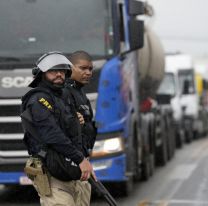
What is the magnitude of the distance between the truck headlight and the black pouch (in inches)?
168

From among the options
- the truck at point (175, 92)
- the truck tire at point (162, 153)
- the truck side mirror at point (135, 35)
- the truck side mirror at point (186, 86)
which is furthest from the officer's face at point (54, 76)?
the truck side mirror at point (186, 86)

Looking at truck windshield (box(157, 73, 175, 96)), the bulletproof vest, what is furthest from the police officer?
truck windshield (box(157, 73, 175, 96))

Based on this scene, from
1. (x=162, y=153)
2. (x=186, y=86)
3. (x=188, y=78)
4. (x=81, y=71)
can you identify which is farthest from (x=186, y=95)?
(x=81, y=71)

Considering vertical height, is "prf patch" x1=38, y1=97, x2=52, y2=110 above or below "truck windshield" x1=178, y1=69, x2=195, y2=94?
above

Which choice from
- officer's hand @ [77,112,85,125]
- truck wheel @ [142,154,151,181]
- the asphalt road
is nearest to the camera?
officer's hand @ [77,112,85,125]

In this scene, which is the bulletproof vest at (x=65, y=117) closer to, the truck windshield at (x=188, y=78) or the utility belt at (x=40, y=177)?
the utility belt at (x=40, y=177)

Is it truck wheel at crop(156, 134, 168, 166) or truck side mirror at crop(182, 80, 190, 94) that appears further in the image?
truck side mirror at crop(182, 80, 190, 94)

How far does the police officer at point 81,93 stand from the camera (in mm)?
5949

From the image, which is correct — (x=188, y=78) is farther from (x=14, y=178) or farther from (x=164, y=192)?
(x=14, y=178)

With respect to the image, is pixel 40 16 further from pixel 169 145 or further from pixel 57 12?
pixel 169 145

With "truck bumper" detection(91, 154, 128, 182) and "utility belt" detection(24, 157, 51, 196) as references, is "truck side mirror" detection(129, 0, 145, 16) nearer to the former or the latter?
"truck bumper" detection(91, 154, 128, 182)

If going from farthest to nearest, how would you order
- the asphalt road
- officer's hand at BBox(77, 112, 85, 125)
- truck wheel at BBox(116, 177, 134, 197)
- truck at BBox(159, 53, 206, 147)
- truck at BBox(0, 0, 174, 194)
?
truck at BBox(159, 53, 206, 147)
truck wheel at BBox(116, 177, 134, 197)
the asphalt road
truck at BBox(0, 0, 174, 194)
officer's hand at BBox(77, 112, 85, 125)

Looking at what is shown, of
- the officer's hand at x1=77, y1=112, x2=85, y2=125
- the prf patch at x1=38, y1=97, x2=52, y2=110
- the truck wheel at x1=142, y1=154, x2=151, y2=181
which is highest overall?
the prf patch at x1=38, y1=97, x2=52, y2=110

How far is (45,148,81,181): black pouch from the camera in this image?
17.9 feet
